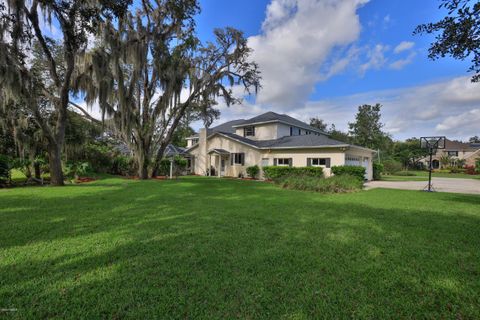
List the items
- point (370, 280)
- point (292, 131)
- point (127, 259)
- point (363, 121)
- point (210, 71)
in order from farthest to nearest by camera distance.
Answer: point (363, 121) < point (292, 131) < point (210, 71) < point (127, 259) < point (370, 280)

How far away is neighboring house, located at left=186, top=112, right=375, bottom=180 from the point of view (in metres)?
16.9

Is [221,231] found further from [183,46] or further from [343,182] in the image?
[183,46]

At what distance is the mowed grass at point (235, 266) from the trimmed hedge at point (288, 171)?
9907 millimetres

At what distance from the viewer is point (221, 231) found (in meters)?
4.64

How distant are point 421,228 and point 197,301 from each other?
5293 millimetres

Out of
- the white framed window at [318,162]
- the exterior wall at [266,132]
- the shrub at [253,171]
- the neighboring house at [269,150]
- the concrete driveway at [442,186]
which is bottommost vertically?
the concrete driveway at [442,186]

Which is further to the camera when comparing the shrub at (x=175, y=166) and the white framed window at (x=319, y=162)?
the shrub at (x=175, y=166)

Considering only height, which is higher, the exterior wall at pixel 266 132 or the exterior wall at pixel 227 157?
the exterior wall at pixel 266 132

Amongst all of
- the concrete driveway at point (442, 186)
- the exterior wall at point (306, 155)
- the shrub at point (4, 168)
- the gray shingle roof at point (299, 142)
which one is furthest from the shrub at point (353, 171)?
the shrub at point (4, 168)

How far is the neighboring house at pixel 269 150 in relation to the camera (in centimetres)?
1692

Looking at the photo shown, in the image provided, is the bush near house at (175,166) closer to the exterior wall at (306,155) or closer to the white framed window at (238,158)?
the white framed window at (238,158)

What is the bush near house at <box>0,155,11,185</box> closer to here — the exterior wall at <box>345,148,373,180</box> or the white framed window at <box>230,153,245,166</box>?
the white framed window at <box>230,153,245,166</box>

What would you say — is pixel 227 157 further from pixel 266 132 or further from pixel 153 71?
pixel 153 71

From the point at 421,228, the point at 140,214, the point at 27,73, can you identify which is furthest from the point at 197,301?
the point at 27,73
